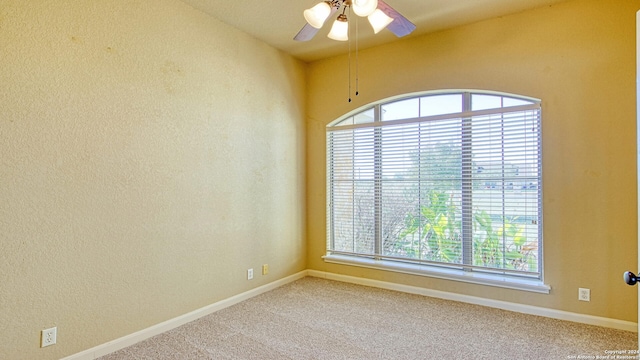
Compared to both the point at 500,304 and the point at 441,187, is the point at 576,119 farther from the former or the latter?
the point at 500,304

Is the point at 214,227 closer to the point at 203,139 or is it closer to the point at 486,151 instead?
the point at 203,139

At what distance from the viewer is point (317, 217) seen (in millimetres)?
4445

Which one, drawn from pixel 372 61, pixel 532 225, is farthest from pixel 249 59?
pixel 532 225

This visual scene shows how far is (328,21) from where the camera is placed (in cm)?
334

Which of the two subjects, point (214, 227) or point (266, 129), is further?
point (266, 129)

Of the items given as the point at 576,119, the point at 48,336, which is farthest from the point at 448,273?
the point at 48,336

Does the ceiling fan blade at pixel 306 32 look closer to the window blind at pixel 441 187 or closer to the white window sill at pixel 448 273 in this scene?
the window blind at pixel 441 187

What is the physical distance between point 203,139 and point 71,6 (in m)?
1.32

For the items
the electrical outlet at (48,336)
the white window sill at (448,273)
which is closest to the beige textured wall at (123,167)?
the electrical outlet at (48,336)

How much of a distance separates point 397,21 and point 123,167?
2.26 m

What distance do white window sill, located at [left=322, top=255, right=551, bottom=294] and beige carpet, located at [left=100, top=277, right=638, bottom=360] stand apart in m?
0.25

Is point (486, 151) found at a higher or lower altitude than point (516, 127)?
lower

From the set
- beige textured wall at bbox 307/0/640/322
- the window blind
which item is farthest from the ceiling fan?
the window blind

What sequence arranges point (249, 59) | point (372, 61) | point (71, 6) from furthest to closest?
1. point (372, 61)
2. point (249, 59)
3. point (71, 6)
